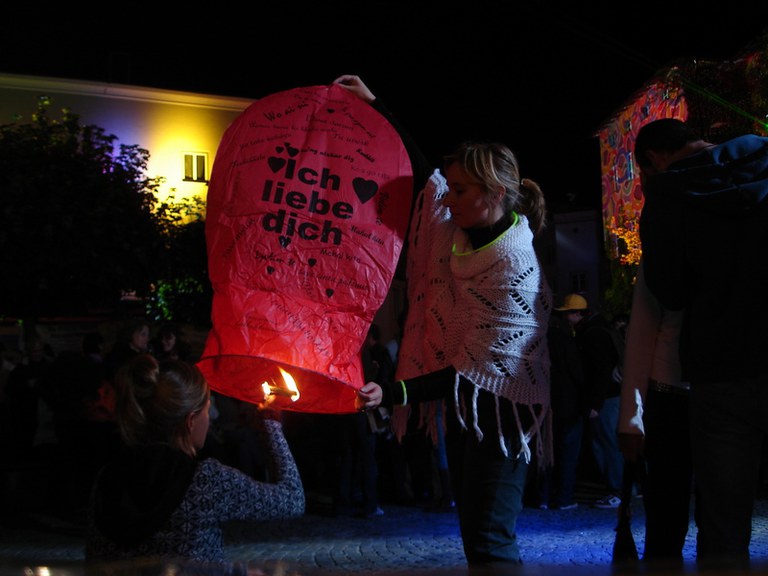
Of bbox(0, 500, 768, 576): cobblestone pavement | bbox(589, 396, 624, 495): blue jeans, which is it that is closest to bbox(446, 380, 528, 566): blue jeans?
bbox(0, 500, 768, 576): cobblestone pavement

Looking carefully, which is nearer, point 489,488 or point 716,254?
point 716,254

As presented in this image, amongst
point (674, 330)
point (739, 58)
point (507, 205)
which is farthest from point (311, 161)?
point (739, 58)

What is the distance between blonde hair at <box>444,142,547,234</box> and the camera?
9.97ft

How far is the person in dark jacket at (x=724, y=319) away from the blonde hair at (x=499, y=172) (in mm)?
612

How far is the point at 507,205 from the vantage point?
3.13m

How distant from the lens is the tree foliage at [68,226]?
21.7 m

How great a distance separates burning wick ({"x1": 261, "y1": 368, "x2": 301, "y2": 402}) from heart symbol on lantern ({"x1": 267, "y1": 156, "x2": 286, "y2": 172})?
0.81 meters

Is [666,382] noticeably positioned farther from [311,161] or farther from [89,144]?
[89,144]

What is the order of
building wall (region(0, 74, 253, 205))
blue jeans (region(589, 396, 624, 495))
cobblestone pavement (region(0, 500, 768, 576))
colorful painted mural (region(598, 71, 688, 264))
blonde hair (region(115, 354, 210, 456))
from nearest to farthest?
1. blonde hair (region(115, 354, 210, 456))
2. cobblestone pavement (region(0, 500, 768, 576))
3. blue jeans (region(589, 396, 624, 495))
4. colorful painted mural (region(598, 71, 688, 264))
5. building wall (region(0, 74, 253, 205))

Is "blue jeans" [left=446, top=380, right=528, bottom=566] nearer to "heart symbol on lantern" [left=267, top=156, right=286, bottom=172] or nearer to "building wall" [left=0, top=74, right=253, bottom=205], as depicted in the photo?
"heart symbol on lantern" [left=267, top=156, right=286, bottom=172]

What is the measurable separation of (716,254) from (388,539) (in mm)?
5263

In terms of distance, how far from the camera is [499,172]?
3.07 m

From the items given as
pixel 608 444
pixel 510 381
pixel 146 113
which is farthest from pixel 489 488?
pixel 146 113

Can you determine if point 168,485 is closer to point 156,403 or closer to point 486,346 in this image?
point 156,403
